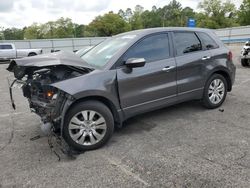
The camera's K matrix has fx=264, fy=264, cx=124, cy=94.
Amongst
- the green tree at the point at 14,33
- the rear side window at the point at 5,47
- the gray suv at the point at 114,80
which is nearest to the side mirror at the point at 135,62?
the gray suv at the point at 114,80

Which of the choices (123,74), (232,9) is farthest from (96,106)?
(232,9)

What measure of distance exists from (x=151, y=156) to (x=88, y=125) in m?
1.00

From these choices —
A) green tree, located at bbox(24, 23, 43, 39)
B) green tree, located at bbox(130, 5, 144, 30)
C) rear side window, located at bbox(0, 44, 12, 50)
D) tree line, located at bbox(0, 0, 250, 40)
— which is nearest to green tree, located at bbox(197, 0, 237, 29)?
tree line, located at bbox(0, 0, 250, 40)

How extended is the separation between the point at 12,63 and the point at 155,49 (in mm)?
2320

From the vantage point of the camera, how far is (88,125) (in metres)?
3.83

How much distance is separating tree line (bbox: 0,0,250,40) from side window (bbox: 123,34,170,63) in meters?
61.0

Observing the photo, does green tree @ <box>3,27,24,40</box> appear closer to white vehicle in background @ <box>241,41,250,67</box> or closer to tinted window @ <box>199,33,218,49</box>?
white vehicle in background @ <box>241,41,250,67</box>

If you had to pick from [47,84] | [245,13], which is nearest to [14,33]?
[245,13]

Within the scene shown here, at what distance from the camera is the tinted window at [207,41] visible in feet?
17.1

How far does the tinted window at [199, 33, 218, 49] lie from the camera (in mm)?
5215

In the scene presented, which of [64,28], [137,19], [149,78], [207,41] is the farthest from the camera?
[137,19]

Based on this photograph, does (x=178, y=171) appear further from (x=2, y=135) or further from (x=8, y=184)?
(x=2, y=135)

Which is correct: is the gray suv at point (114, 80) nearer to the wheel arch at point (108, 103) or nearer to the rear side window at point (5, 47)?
the wheel arch at point (108, 103)

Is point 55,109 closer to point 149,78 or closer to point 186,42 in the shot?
point 149,78
